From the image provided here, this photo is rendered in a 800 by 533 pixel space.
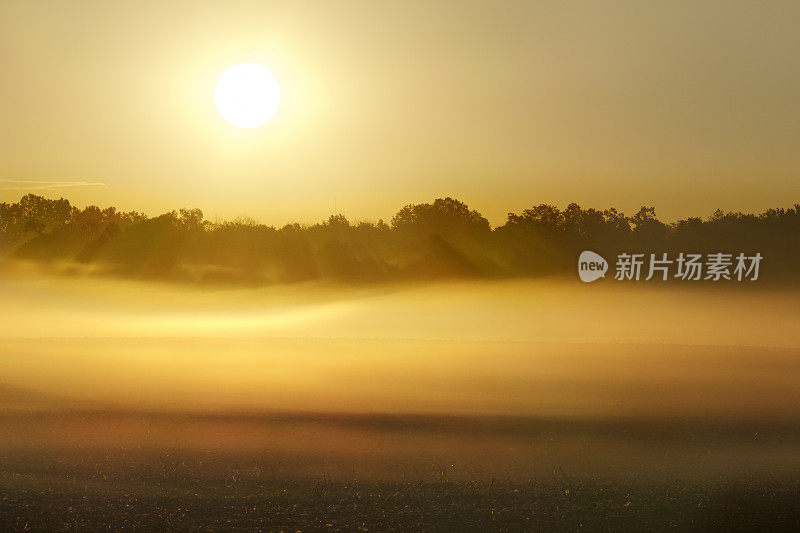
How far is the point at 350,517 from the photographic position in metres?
6.59

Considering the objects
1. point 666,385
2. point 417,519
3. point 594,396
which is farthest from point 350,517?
point 666,385

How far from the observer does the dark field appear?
6.62 m

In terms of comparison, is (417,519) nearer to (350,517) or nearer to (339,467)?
(350,517)

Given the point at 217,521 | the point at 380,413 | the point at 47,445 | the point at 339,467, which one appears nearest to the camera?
the point at 217,521

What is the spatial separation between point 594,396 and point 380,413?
11.5 ft

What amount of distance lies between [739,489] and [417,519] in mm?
3710

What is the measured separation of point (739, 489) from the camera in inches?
289

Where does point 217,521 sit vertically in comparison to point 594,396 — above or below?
below

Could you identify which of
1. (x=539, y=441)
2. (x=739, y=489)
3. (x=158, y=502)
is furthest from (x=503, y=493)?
(x=158, y=502)

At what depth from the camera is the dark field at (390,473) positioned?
662 cm

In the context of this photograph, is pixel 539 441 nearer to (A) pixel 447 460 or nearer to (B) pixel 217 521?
(A) pixel 447 460

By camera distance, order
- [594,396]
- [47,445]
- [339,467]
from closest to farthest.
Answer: [339,467] < [47,445] < [594,396]

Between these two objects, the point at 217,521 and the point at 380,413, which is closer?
the point at 217,521

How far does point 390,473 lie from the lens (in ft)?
24.9
